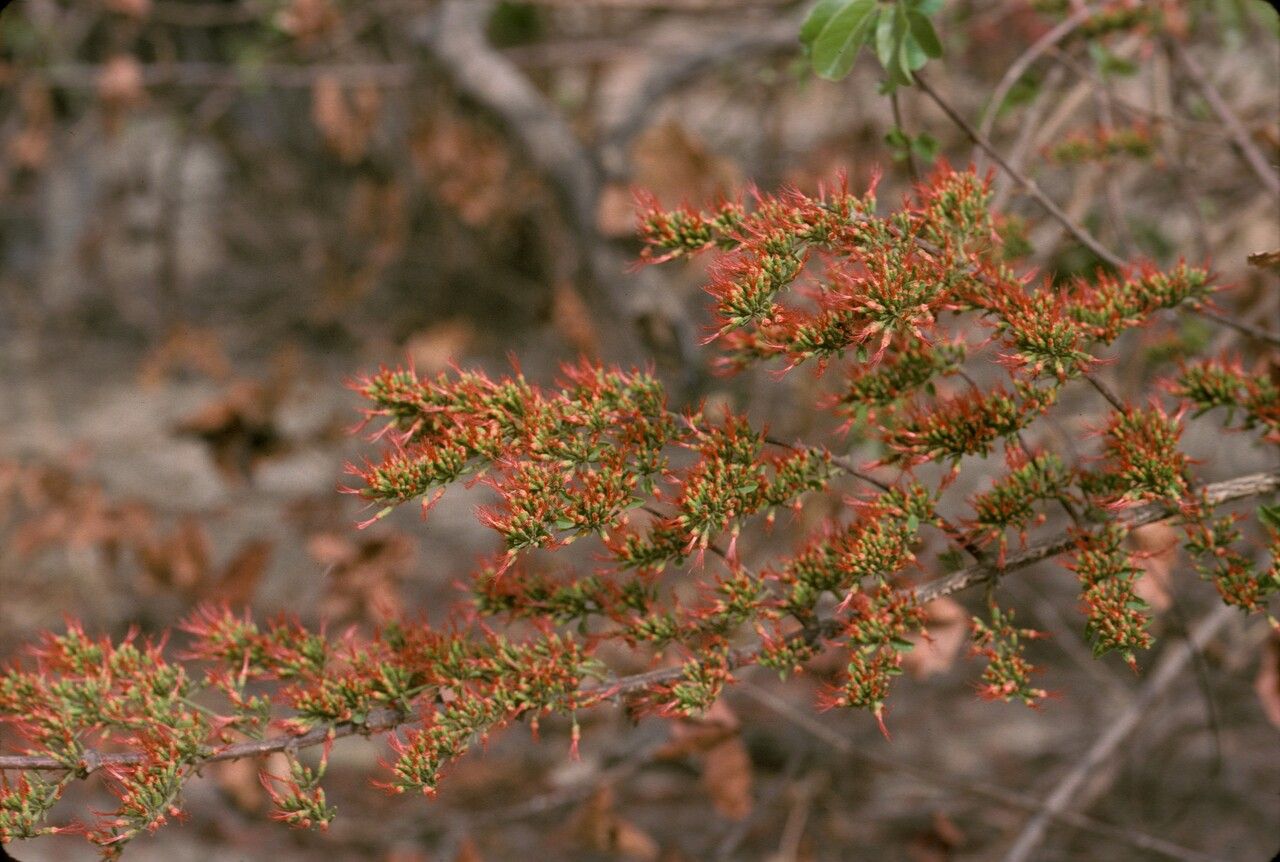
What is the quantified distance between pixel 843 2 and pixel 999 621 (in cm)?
57

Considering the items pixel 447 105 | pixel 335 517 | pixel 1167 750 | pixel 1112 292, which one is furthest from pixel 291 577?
pixel 1112 292

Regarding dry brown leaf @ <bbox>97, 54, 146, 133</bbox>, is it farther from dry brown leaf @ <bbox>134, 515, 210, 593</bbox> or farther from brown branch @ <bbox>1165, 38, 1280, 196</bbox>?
brown branch @ <bbox>1165, 38, 1280, 196</bbox>

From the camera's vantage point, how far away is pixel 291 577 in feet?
10.4

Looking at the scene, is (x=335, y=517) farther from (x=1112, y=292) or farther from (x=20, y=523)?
(x=1112, y=292)

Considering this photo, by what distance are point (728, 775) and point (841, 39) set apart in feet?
3.24

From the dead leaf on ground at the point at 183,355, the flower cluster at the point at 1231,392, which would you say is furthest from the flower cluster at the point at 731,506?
the dead leaf on ground at the point at 183,355

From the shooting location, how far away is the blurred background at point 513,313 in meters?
Result: 1.84

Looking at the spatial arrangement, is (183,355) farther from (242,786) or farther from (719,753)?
(719,753)

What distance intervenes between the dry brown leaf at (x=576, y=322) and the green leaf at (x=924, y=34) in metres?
1.53

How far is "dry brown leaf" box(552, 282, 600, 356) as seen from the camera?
2.54m

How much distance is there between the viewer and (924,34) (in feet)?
3.39

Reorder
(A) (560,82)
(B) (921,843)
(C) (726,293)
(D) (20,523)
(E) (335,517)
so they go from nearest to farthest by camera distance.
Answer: (C) (726,293) < (B) (921,843) < (E) (335,517) < (D) (20,523) < (A) (560,82)

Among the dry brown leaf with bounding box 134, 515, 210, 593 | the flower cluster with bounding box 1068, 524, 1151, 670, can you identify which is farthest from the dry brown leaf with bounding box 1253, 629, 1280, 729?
the dry brown leaf with bounding box 134, 515, 210, 593

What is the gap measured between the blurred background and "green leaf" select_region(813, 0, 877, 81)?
0.16m
